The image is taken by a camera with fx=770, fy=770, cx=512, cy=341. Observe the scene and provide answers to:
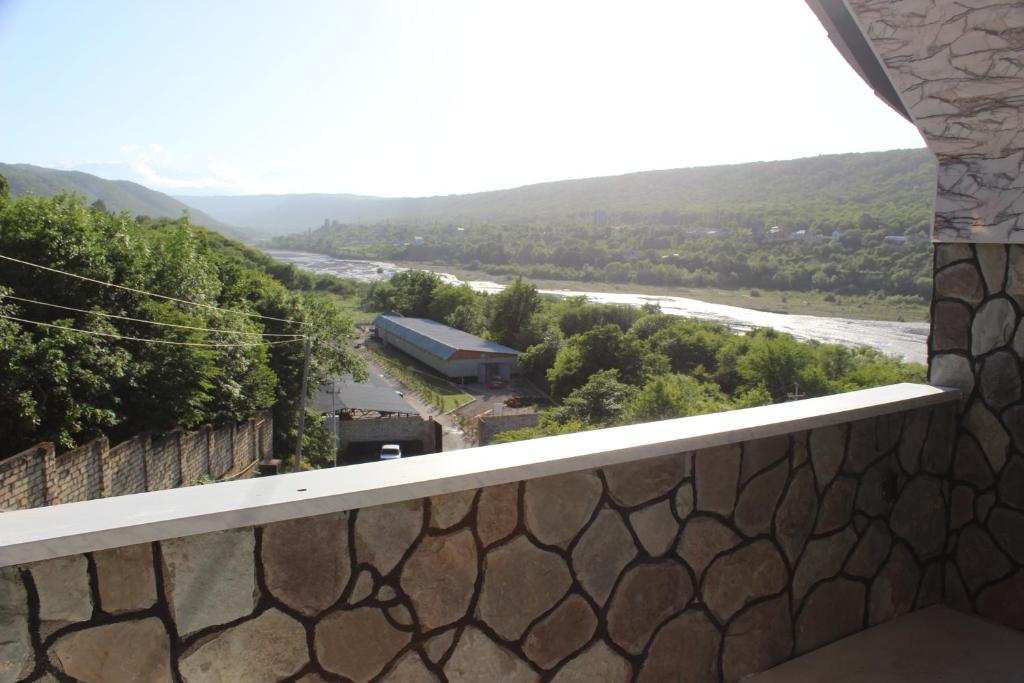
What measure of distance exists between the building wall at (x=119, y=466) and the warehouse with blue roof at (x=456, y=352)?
2587 cm

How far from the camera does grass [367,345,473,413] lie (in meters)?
36.8

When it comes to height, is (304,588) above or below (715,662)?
above

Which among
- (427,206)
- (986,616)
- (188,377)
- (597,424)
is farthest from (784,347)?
(427,206)

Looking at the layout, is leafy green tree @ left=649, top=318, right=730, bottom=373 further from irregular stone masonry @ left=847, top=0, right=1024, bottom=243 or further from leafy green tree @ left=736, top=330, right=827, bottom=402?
irregular stone masonry @ left=847, top=0, right=1024, bottom=243

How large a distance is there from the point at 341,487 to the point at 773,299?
55886 mm

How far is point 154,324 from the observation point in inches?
648

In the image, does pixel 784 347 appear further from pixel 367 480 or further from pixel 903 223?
pixel 367 480

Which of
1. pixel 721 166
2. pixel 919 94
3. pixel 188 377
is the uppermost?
pixel 721 166

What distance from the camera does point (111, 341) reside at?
1525 cm

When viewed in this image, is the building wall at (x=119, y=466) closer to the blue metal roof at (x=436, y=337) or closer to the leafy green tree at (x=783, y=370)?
the blue metal roof at (x=436, y=337)

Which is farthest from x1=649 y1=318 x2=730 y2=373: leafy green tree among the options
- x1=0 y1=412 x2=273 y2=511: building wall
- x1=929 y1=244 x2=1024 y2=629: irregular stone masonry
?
x1=929 y1=244 x2=1024 y2=629: irregular stone masonry

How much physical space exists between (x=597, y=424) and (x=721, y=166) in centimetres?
4311

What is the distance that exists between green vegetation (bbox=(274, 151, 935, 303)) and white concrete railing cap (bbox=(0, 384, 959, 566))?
3510 centimetres

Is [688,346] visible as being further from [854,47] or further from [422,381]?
[854,47]
